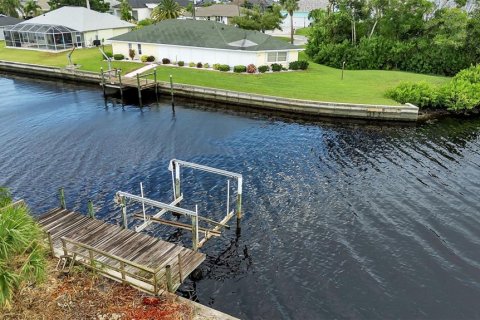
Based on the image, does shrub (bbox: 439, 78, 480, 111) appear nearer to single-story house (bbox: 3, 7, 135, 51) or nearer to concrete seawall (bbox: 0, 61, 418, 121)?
concrete seawall (bbox: 0, 61, 418, 121)

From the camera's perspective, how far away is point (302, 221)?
23.9 meters

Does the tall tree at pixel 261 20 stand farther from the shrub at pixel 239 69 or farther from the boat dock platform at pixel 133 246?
the boat dock platform at pixel 133 246

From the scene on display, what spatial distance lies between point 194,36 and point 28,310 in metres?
49.8

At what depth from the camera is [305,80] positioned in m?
51.3

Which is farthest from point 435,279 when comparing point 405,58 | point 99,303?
point 405,58

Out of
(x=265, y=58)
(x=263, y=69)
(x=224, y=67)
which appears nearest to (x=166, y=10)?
(x=224, y=67)

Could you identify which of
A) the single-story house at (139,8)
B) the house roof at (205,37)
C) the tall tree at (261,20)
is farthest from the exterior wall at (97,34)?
the single-story house at (139,8)

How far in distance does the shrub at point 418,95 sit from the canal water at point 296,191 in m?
2.83

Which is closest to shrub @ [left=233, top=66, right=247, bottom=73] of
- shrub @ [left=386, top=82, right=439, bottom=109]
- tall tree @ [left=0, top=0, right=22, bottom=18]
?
shrub @ [left=386, top=82, right=439, bottom=109]

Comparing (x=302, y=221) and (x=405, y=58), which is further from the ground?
(x=405, y=58)

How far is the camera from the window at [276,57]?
2163 inches

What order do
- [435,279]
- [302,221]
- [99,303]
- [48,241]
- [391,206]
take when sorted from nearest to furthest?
[99,303], [48,241], [435,279], [302,221], [391,206]

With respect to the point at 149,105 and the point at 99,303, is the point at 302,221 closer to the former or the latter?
the point at 99,303

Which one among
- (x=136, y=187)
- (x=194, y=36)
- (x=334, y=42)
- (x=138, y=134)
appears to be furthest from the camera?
(x=334, y=42)
